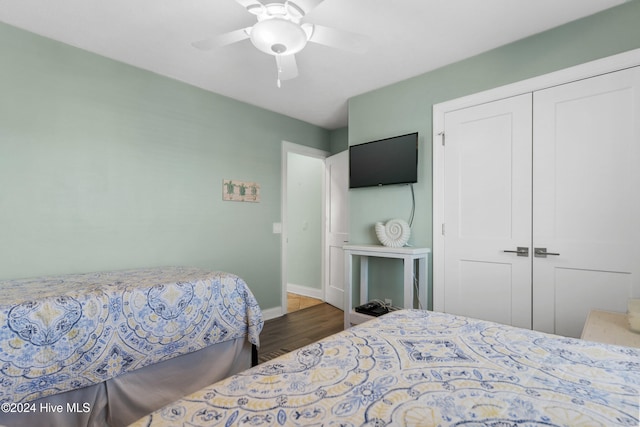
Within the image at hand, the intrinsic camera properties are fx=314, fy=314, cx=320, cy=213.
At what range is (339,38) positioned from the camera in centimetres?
182

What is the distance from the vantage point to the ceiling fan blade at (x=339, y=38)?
176 cm

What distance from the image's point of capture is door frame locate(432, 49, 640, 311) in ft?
7.12

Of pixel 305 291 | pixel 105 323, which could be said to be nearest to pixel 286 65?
pixel 105 323

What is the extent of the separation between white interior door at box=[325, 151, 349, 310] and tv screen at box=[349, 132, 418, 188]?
29.7 inches

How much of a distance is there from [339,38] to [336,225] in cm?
285

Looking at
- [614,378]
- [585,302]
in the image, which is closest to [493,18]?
[585,302]

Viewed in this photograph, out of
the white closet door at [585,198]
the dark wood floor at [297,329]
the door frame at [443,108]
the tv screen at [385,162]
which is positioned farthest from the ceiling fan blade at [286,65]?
the dark wood floor at [297,329]

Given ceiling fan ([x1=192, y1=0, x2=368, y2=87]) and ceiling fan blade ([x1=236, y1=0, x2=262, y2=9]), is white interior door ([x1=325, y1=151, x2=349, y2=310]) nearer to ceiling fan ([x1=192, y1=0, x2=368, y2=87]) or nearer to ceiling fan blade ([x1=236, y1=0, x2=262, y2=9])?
ceiling fan ([x1=192, y1=0, x2=368, y2=87])

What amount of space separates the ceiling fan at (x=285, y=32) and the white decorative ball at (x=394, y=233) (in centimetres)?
165

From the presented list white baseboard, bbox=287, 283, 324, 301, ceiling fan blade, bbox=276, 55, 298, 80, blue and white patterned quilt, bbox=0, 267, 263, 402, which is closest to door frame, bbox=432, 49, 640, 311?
ceiling fan blade, bbox=276, 55, 298, 80

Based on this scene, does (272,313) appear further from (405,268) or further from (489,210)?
(489,210)

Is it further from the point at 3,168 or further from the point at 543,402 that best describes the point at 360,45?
the point at 3,168

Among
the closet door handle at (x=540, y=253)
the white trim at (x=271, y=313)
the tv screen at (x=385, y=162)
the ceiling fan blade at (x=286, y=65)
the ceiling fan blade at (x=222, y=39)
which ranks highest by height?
the ceiling fan blade at (x=222, y=39)

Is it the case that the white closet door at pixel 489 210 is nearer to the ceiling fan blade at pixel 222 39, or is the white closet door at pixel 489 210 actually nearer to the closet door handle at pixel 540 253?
the closet door handle at pixel 540 253
